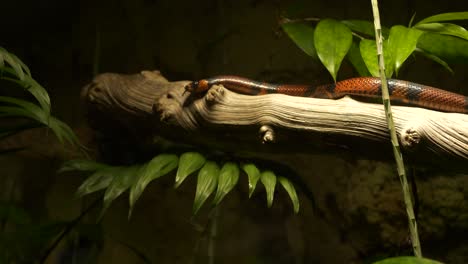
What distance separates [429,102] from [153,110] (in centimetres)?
136

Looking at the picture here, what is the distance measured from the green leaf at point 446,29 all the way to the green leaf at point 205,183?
1065 mm

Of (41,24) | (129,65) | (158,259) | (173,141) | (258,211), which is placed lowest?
(158,259)

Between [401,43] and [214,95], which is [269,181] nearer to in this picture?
[214,95]

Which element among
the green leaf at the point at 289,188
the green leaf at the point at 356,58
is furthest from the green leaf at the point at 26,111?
the green leaf at the point at 356,58

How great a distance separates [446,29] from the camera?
181 centimetres

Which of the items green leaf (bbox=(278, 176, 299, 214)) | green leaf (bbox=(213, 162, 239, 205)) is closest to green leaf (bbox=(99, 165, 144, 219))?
green leaf (bbox=(213, 162, 239, 205))

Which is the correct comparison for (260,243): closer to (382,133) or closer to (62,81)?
(382,133)

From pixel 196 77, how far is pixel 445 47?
1.80 metres

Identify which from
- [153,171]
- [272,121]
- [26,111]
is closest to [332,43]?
[272,121]

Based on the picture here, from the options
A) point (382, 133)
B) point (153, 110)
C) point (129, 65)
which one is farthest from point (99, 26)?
point (382, 133)

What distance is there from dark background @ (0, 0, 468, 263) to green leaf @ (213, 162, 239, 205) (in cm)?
80

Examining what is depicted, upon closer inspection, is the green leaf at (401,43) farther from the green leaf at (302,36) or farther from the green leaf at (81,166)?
the green leaf at (81,166)

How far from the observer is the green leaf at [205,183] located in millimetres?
1706

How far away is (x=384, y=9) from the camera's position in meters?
3.05
